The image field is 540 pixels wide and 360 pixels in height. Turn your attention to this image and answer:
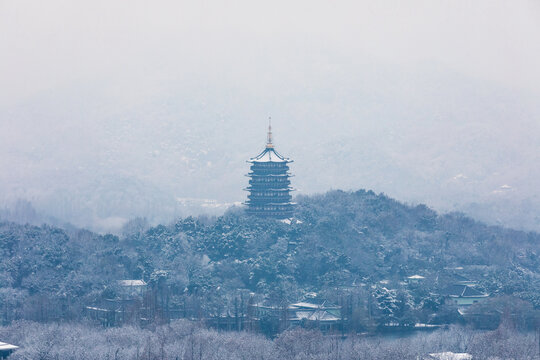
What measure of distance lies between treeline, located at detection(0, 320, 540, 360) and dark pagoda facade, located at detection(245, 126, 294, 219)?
115 ft

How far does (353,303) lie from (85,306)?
18405 mm

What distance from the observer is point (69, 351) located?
78.4 meters

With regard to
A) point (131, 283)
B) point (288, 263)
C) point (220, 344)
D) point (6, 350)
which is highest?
point (288, 263)

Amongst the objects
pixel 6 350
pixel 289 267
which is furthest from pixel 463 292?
pixel 6 350

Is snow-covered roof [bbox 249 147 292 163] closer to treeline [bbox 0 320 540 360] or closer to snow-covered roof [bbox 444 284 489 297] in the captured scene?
snow-covered roof [bbox 444 284 489 297]

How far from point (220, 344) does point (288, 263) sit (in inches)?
1100

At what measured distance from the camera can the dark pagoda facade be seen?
4825 inches

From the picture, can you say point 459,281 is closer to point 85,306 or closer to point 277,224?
point 277,224

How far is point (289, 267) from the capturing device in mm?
109062

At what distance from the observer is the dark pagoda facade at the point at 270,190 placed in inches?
4825

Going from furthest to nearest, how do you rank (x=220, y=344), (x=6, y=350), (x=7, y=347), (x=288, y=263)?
(x=288, y=263)
(x=220, y=344)
(x=7, y=347)
(x=6, y=350)

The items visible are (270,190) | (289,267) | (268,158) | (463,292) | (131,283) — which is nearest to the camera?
(463,292)

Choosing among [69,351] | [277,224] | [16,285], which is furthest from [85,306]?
[277,224]

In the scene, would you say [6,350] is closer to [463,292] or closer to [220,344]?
[220,344]
